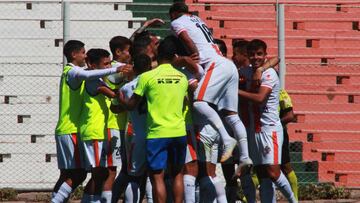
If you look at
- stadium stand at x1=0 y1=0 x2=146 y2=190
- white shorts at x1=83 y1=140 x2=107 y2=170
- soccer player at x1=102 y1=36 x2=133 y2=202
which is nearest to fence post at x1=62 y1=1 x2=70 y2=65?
stadium stand at x1=0 y1=0 x2=146 y2=190

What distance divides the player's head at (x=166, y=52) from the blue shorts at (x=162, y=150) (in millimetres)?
863

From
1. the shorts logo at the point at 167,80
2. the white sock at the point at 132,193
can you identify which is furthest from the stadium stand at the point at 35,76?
the shorts logo at the point at 167,80

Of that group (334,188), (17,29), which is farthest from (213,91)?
(17,29)

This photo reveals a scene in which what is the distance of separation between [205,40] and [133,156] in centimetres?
154

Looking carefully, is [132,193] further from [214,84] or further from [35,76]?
[35,76]

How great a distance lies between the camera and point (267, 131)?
1552 centimetres

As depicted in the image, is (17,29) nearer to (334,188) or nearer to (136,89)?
(334,188)

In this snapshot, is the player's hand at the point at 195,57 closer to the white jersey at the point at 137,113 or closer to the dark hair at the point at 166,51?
the dark hair at the point at 166,51

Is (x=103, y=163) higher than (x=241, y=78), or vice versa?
(x=241, y=78)

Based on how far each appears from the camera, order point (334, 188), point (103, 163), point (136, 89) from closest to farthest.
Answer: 1. point (136, 89)
2. point (103, 163)
3. point (334, 188)

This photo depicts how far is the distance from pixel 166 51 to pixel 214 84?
2.49 feet

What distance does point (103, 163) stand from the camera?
49.8ft

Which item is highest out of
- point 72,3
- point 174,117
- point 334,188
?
point 72,3

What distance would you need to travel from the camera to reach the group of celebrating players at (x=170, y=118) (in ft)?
46.9
